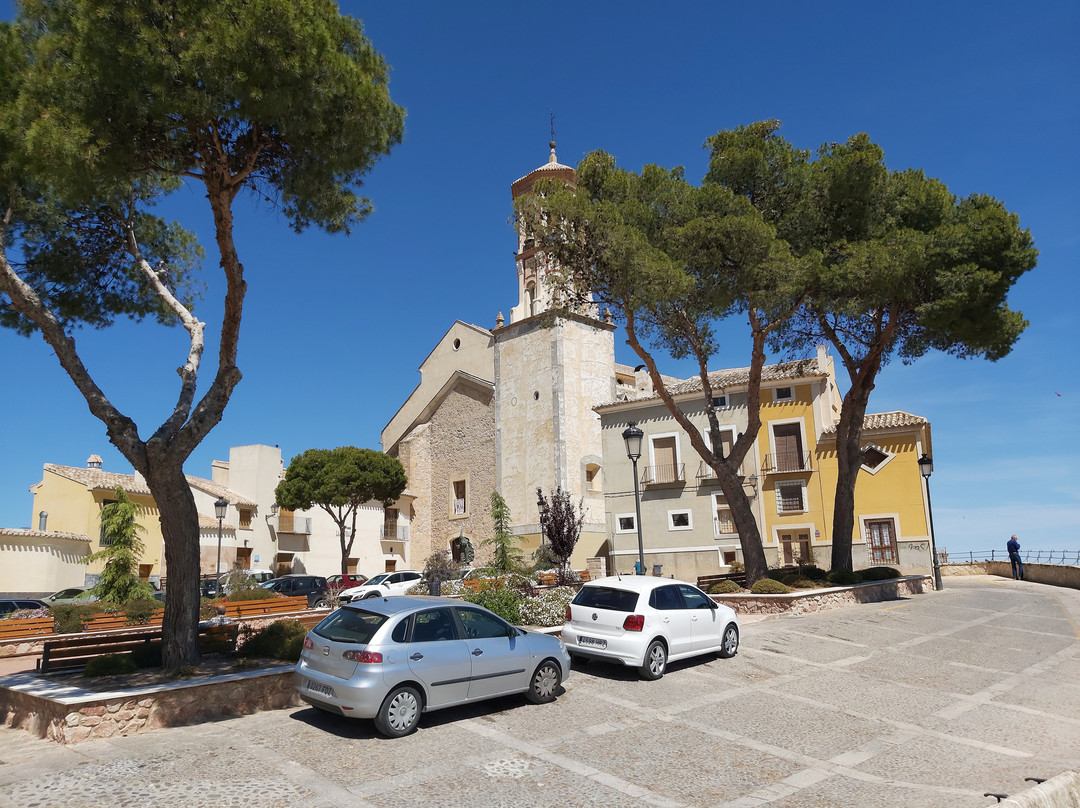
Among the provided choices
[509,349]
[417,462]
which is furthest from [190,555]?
[417,462]

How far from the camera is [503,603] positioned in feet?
38.8

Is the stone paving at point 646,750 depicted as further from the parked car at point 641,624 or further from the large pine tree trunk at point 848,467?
the large pine tree trunk at point 848,467

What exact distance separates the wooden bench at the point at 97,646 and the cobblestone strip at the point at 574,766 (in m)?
4.30

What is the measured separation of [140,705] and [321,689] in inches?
73.1

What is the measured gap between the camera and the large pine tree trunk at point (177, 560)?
8688 millimetres

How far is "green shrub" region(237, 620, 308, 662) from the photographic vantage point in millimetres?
9359

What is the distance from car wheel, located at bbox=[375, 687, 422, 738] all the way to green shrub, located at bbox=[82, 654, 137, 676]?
12.8 ft

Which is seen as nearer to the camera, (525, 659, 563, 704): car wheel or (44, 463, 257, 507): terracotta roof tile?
(525, 659, 563, 704): car wheel

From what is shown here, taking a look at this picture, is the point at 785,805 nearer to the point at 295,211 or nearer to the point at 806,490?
the point at 295,211

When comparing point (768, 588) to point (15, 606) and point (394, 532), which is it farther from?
point (394, 532)

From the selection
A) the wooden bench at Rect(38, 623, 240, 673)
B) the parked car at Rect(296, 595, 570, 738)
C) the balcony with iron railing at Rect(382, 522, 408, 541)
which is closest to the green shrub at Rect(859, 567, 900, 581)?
the parked car at Rect(296, 595, 570, 738)

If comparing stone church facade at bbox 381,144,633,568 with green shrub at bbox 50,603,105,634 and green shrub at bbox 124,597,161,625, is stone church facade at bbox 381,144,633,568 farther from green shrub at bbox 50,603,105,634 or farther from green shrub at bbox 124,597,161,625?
green shrub at bbox 50,603,105,634

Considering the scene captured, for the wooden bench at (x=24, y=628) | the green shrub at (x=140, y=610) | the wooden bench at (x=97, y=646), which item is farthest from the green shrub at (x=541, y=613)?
the wooden bench at (x=24, y=628)

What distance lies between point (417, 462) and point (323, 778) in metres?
36.5
